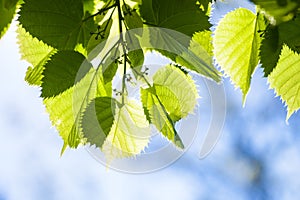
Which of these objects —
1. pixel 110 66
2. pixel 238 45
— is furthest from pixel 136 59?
pixel 238 45

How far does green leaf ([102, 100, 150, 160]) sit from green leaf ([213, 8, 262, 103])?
126 millimetres

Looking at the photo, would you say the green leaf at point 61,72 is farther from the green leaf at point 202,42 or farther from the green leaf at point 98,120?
the green leaf at point 202,42

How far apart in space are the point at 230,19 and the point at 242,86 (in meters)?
0.09

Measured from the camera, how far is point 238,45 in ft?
2.14

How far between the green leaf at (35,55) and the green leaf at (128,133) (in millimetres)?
106

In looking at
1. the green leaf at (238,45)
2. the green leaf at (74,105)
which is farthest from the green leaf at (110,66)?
the green leaf at (238,45)

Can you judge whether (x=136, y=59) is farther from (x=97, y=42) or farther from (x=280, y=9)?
(x=280, y=9)

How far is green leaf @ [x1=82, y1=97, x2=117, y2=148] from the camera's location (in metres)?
0.59

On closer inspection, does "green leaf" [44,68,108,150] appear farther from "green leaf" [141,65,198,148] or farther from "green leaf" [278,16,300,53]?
"green leaf" [278,16,300,53]

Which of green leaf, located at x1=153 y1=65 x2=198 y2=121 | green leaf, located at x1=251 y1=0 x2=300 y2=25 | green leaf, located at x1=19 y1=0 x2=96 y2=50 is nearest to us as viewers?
green leaf, located at x1=251 y1=0 x2=300 y2=25

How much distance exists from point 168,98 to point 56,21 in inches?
7.4

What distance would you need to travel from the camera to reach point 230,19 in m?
0.67

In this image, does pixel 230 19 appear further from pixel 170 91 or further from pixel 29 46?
pixel 29 46

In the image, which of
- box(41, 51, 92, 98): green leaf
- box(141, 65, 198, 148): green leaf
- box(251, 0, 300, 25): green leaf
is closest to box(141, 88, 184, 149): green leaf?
box(141, 65, 198, 148): green leaf
